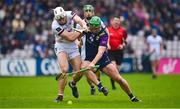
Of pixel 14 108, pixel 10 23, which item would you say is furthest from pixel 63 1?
pixel 14 108

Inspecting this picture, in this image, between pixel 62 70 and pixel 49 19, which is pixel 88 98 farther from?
pixel 49 19

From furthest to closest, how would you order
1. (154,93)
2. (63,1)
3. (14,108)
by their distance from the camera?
(63,1), (154,93), (14,108)

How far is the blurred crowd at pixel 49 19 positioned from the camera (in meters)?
35.9

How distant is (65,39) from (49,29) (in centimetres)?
1795

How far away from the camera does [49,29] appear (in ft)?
122

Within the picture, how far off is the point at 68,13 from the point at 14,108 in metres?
3.68

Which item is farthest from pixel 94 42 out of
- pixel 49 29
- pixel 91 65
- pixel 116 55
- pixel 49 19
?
pixel 49 19

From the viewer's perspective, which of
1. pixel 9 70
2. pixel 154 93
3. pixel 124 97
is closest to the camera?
pixel 124 97

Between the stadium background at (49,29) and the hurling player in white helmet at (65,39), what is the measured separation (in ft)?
48.5

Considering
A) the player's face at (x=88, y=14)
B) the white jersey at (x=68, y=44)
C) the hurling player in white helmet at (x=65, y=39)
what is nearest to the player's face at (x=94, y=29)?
the hurling player in white helmet at (x=65, y=39)

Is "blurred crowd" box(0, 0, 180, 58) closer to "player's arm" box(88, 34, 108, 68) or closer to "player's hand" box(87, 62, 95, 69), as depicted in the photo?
"player's arm" box(88, 34, 108, 68)

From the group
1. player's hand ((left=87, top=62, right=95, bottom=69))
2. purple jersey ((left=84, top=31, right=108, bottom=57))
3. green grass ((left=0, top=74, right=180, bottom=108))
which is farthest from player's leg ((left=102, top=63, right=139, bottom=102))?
purple jersey ((left=84, top=31, right=108, bottom=57))

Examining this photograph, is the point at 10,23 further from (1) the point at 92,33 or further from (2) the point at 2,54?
(1) the point at 92,33

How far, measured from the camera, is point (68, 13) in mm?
19141
